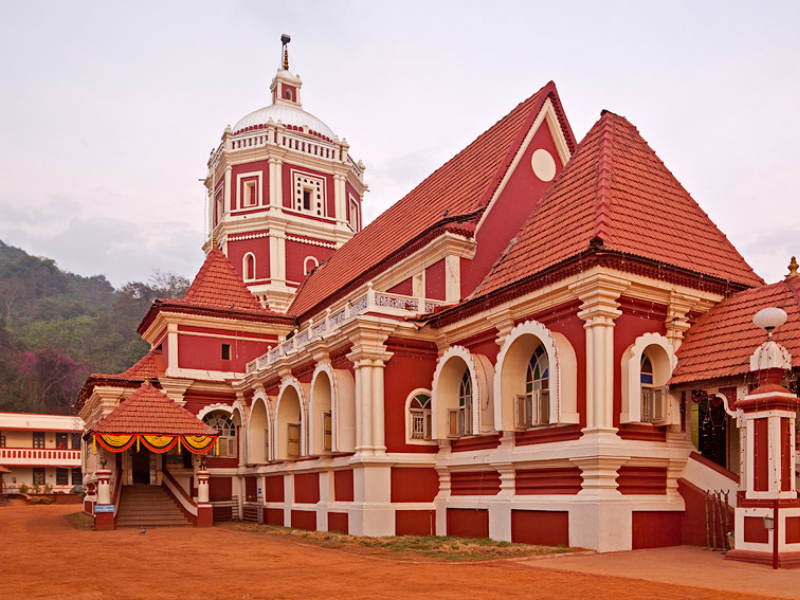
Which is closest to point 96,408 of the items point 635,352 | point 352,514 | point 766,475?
point 352,514

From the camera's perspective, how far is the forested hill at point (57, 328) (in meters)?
59.9

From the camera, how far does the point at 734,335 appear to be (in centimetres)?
1277

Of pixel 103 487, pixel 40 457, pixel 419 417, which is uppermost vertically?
pixel 419 417

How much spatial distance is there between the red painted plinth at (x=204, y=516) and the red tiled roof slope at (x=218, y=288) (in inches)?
292

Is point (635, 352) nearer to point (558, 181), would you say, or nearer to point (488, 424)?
point (488, 424)

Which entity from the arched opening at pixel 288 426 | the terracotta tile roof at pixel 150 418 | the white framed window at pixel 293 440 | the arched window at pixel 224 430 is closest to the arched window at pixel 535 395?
the arched opening at pixel 288 426

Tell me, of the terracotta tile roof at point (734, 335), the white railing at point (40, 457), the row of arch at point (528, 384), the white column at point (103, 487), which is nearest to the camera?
the terracotta tile roof at point (734, 335)

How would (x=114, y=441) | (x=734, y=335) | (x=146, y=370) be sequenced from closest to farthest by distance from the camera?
(x=734, y=335)
(x=114, y=441)
(x=146, y=370)

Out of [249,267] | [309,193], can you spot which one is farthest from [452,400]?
[309,193]

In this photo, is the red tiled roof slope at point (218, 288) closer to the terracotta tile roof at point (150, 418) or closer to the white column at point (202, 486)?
the terracotta tile roof at point (150, 418)

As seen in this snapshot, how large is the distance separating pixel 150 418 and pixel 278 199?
1271 cm

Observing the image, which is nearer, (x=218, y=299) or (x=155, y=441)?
(x=155, y=441)

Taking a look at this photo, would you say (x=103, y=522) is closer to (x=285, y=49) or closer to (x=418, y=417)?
(x=418, y=417)

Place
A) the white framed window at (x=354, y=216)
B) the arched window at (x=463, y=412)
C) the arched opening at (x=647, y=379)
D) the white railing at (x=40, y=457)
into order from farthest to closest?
the white railing at (x=40, y=457)
the white framed window at (x=354, y=216)
the arched window at (x=463, y=412)
the arched opening at (x=647, y=379)
